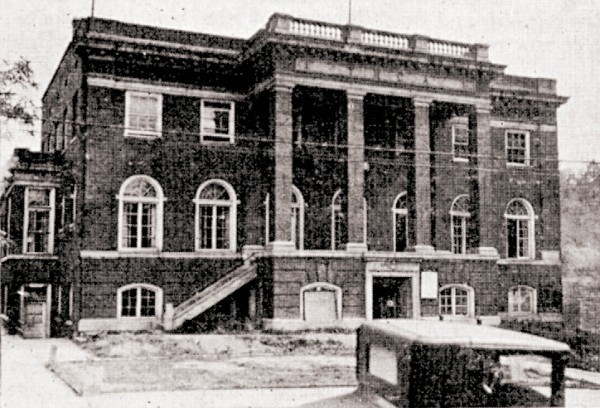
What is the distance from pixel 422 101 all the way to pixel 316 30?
486 cm

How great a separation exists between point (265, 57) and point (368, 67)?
150 inches

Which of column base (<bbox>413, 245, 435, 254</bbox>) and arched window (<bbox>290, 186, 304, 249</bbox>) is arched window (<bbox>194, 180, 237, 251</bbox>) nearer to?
arched window (<bbox>290, 186, 304, 249</bbox>)

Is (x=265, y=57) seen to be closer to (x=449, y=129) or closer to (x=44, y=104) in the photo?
(x=449, y=129)

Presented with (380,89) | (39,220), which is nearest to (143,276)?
(39,220)

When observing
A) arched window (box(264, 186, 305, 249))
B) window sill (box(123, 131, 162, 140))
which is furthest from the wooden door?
arched window (box(264, 186, 305, 249))

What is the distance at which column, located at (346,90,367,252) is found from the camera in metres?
27.3

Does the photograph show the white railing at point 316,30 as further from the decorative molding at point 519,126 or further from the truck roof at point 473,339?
the truck roof at point 473,339

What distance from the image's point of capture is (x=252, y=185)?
29.2 m

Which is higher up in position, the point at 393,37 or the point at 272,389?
the point at 393,37

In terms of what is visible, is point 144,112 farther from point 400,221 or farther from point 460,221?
point 460,221

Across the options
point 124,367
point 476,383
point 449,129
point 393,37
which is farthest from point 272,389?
point 449,129

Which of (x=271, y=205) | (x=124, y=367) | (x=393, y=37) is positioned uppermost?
(x=393, y=37)

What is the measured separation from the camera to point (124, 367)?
16.8 m

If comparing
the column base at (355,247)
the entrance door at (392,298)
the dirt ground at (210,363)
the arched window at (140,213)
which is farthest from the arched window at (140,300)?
the entrance door at (392,298)
